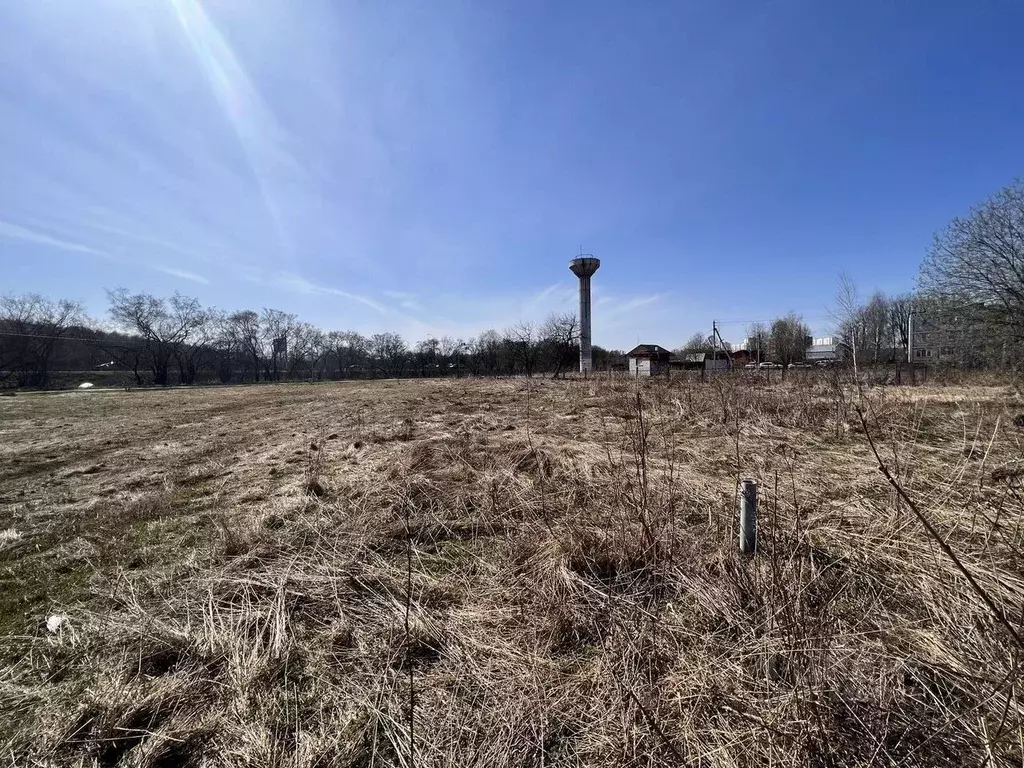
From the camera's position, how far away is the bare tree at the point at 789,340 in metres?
36.8

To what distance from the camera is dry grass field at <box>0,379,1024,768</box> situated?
160 cm

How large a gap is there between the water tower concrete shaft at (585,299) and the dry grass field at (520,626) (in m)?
45.6

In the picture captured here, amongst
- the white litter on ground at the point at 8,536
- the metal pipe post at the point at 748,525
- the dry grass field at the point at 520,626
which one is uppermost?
the metal pipe post at the point at 748,525

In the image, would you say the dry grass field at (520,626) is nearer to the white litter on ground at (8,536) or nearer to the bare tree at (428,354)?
the white litter on ground at (8,536)

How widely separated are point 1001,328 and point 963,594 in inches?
670

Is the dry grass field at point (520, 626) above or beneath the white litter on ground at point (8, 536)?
above

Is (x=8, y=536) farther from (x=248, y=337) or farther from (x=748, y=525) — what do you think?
(x=248, y=337)

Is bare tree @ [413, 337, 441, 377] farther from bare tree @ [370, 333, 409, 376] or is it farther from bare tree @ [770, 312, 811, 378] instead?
bare tree @ [770, 312, 811, 378]

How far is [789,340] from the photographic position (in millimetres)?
38406

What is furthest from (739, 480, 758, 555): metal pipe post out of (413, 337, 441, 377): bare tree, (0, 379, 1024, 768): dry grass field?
(413, 337, 441, 377): bare tree

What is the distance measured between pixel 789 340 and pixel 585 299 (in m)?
23.7

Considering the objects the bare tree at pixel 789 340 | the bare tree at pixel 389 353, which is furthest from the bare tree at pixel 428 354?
Answer: the bare tree at pixel 789 340

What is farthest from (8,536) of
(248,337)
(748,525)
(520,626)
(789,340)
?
(248,337)

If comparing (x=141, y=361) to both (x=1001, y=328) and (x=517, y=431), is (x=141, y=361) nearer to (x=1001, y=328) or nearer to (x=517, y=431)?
(x=517, y=431)
